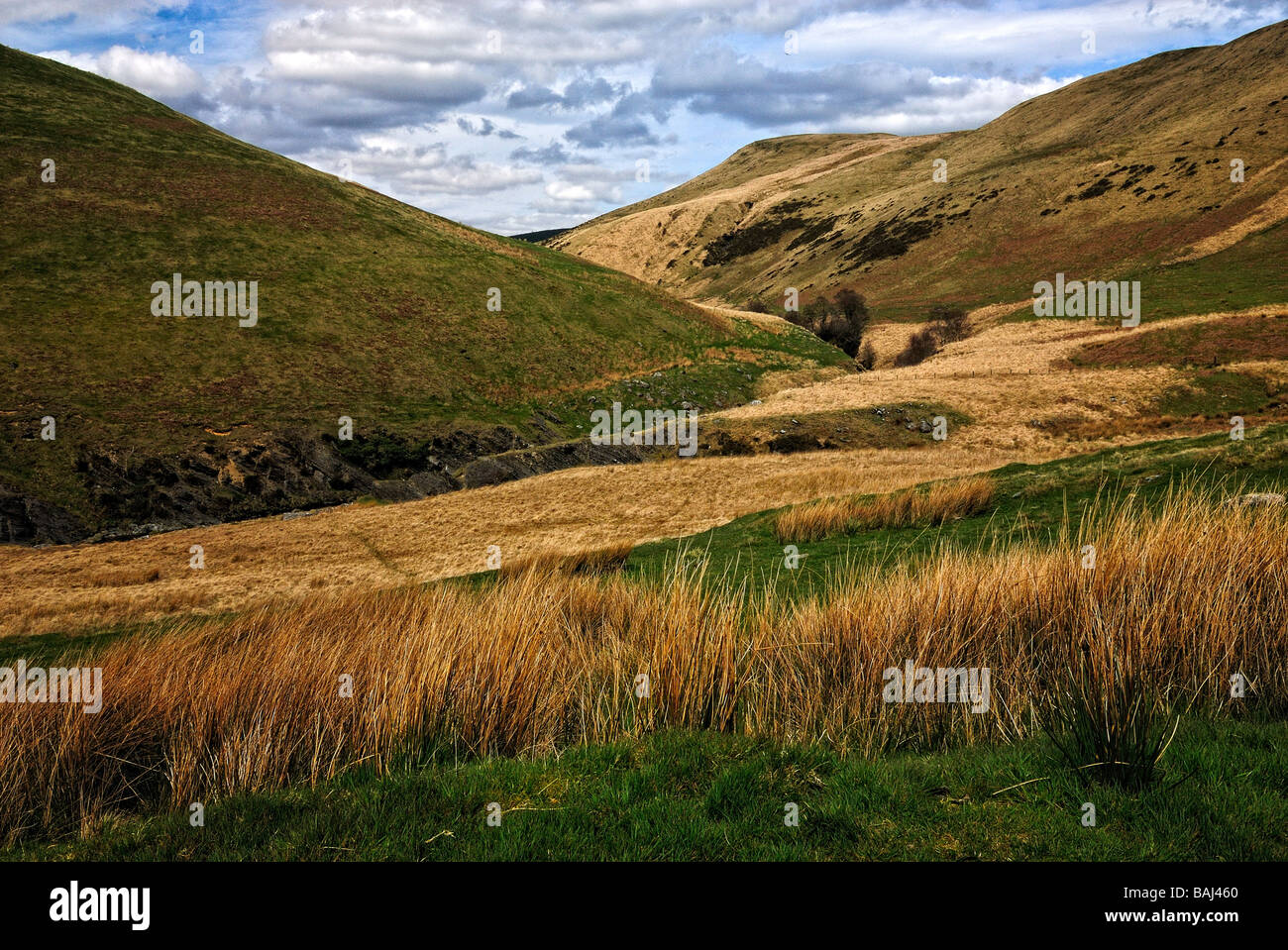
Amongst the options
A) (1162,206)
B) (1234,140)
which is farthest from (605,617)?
(1234,140)

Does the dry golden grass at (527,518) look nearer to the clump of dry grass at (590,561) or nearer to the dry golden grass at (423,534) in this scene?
the dry golden grass at (423,534)

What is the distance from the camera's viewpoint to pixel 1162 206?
305 feet

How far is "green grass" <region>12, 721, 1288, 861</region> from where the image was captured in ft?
14.4

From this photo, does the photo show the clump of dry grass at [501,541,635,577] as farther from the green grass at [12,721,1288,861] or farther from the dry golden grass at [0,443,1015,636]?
the green grass at [12,721,1288,861]

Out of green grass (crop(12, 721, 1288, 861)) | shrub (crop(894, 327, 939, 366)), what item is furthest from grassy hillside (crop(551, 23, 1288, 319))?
green grass (crop(12, 721, 1288, 861))

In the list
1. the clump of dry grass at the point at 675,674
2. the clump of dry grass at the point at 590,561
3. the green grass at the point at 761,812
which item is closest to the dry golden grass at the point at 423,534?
the clump of dry grass at the point at 590,561

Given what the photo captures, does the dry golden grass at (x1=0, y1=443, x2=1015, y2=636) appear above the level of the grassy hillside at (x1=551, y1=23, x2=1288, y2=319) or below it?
below

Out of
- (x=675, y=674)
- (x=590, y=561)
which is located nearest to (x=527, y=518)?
(x=590, y=561)

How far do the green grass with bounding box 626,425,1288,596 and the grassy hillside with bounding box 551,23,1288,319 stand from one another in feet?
192

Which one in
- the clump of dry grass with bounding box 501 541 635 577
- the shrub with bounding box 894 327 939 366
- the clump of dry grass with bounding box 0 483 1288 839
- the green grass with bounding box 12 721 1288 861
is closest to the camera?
the green grass with bounding box 12 721 1288 861

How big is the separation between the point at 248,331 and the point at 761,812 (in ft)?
154

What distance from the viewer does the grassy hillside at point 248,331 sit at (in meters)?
33.3
